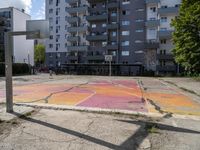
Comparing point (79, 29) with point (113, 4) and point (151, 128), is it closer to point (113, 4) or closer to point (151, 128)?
point (113, 4)

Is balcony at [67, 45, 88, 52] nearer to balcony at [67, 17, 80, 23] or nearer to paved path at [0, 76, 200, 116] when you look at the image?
balcony at [67, 17, 80, 23]

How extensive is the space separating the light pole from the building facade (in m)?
43.8

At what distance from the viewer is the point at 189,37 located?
103 feet

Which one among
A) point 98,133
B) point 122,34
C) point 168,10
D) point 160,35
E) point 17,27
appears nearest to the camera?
point 98,133

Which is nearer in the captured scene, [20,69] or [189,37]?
[189,37]

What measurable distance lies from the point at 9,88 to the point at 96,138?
4.18 metres

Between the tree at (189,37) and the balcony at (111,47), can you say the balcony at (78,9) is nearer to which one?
the balcony at (111,47)

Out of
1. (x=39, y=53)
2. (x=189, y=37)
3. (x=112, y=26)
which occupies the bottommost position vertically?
(x=39, y=53)

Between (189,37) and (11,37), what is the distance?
1037 inches

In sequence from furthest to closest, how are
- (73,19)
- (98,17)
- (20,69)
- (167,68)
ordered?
(73,19) < (98,17) < (167,68) < (20,69)

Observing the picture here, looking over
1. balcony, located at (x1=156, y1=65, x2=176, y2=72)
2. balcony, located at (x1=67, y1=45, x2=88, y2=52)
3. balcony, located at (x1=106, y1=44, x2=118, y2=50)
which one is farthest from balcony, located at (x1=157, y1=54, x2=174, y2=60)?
balcony, located at (x1=67, y1=45, x2=88, y2=52)

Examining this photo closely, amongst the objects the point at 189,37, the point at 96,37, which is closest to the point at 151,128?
the point at 189,37

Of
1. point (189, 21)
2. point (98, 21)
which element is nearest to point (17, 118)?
point (189, 21)

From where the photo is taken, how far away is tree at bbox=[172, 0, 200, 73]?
3056cm
